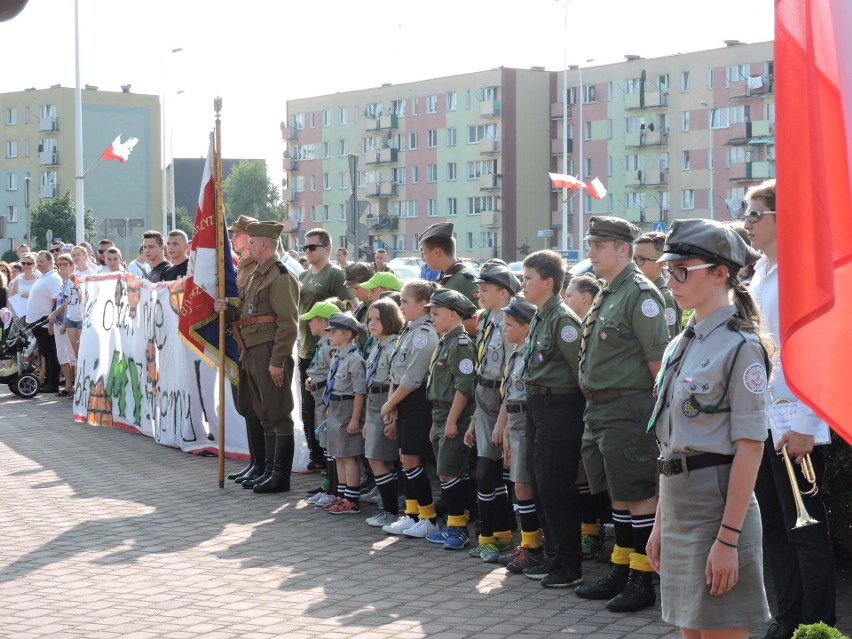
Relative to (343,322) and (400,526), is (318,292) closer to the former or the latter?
(343,322)

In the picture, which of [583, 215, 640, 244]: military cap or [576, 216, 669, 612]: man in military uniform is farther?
[583, 215, 640, 244]: military cap

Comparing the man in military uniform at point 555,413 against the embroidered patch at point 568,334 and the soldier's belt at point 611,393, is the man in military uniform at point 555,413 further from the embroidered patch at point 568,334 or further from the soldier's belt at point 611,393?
the soldier's belt at point 611,393

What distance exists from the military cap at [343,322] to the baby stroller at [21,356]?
412 inches

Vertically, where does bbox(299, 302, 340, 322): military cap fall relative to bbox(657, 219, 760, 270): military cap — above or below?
below

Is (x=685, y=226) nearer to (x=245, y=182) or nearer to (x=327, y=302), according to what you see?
(x=327, y=302)

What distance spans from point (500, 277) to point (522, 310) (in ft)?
1.81

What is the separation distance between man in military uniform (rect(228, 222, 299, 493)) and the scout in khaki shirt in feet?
22.3

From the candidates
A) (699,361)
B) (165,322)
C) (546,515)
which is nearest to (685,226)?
(699,361)

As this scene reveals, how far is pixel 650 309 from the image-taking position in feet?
22.8

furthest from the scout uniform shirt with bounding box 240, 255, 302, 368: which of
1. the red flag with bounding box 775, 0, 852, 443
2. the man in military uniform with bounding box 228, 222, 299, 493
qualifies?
the red flag with bounding box 775, 0, 852, 443

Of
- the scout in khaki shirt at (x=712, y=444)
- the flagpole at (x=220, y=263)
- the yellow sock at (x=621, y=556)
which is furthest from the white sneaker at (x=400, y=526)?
the scout in khaki shirt at (x=712, y=444)

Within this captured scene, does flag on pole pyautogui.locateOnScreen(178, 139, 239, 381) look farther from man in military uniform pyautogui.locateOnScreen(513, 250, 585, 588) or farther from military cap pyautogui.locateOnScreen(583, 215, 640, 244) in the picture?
military cap pyautogui.locateOnScreen(583, 215, 640, 244)

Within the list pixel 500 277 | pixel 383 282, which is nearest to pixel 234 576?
pixel 500 277

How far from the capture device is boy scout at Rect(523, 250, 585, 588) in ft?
24.8
